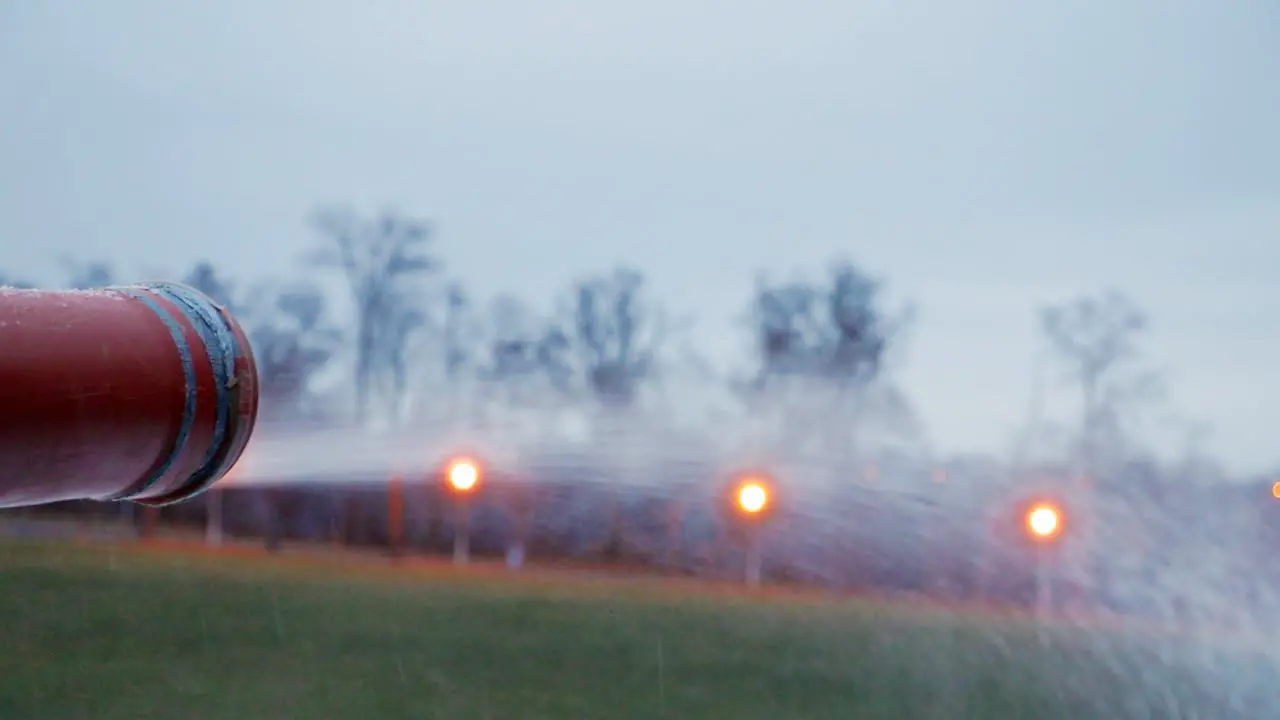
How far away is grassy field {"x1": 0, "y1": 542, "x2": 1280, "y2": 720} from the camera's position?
835 cm

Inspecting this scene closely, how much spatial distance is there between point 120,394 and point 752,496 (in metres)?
17.8

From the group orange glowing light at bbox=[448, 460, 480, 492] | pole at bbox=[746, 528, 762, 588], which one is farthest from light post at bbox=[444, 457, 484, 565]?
pole at bbox=[746, 528, 762, 588]

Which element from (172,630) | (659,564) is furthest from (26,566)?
(659,564)

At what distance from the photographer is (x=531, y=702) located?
337 inches

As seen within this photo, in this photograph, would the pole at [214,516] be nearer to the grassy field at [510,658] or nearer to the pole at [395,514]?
the pole at [395,514]

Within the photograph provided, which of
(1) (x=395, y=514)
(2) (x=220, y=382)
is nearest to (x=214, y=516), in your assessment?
(1) (x=395, y=514)

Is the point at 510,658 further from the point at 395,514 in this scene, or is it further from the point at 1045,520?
the point at 395,514

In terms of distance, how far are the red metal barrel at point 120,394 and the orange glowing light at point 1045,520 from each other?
15.0 metres

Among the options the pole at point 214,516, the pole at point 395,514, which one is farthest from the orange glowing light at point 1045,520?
the pole at point 214,516

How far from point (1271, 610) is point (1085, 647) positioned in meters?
A: 4.46

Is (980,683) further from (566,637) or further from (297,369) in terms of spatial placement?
(297,369)

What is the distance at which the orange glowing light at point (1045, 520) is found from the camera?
1535 cm

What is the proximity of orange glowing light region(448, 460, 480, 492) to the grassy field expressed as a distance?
2.83m

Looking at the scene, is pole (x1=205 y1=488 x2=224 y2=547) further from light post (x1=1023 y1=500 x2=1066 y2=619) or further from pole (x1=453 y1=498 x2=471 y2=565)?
light post (x1=1023 y1=500 x2=1066 y2=619)
